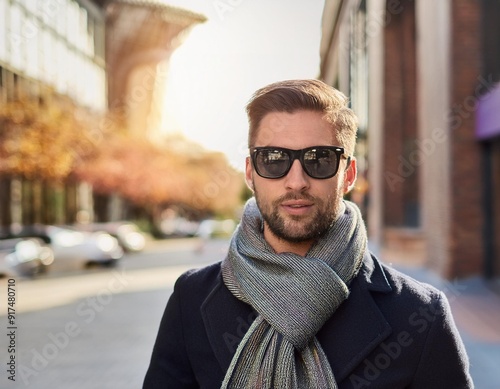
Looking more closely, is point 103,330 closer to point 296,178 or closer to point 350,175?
point 350,175

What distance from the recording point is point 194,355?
2.24 meters

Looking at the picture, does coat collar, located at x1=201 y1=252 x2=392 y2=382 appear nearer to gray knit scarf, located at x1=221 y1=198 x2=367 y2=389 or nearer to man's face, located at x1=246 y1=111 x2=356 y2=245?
gray knit scarf, located at x1=221 y1=198 x2=367 y2=389

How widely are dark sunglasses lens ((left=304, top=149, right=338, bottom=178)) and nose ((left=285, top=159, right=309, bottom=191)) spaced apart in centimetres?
2

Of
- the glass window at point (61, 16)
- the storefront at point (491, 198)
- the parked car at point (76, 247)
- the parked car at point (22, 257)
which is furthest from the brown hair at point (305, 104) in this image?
the glass window at point (61, 16)

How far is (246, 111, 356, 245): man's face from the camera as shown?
2141 millimetres

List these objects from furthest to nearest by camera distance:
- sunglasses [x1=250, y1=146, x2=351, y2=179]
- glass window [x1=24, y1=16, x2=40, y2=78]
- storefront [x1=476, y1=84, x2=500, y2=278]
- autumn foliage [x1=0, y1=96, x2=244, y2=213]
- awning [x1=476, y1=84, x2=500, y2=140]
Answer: glass window [x1=24, y1=16, x2=40, y2=78]
autumn foliage [x1=0, y1=96, x2=244, y2=213]
storefront [x1=476, y1=84, x2=500, y2=278]
awning [x1=476, y1=84, x2=500, y2=140]
sunglasses [x1=250, y1=146, x2=351, y2=179]

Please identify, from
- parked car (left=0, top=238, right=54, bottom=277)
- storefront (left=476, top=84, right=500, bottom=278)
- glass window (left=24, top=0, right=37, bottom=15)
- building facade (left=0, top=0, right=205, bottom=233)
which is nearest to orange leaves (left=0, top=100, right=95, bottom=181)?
building facade (left=0, top=0, right=205, bottom=233)

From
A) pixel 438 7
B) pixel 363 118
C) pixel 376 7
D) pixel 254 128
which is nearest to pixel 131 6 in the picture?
pixel 363 118

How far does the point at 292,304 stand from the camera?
2.12 meters

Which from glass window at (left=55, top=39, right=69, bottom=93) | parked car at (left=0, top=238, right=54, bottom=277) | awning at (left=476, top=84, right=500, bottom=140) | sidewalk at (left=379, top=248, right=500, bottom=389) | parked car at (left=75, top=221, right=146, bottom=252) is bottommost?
parked car at (left=75, top=221, right=146, bottom=252)

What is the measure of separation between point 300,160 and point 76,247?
21.1 meters

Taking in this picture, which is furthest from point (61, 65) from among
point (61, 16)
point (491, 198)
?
point (491, 198)

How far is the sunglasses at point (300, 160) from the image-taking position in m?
2.16

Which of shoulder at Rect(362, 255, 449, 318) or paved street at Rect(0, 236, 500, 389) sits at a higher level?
shoulder at Rect(362, 255, 449, 318)
